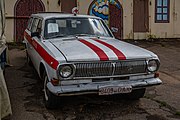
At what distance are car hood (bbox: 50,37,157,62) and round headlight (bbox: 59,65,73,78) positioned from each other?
11 centimetres

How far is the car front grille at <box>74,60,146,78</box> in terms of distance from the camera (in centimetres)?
424

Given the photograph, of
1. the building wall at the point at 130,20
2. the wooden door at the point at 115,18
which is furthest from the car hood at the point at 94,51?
the wooden door at the point at 115,18

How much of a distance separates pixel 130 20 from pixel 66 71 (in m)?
10.9

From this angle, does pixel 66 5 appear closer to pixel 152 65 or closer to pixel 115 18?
pixel 115 18

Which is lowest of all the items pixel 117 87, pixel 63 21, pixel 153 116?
pixel 153 116

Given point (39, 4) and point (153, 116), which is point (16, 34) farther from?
point (153, 116)

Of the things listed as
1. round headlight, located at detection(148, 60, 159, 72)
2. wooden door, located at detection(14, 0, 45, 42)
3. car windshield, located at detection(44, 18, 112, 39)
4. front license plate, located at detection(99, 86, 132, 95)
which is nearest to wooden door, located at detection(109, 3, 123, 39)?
wooden door, located at detection(14, 0, 45, 42)

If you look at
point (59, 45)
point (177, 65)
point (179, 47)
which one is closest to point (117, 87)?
point (59, 45)

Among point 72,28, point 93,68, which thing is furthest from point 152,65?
point 72,28

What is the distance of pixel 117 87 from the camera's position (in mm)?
4355

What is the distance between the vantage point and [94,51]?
4484mm

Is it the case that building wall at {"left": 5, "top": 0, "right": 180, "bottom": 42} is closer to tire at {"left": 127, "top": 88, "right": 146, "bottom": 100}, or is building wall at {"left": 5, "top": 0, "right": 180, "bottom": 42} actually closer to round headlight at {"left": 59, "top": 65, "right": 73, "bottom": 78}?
tire at {"left": 127, "top": 88, "right": 146, "bottom": 100}

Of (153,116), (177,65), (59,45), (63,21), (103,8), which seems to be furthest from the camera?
(103,8)

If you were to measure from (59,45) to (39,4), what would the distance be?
30.2 ft
